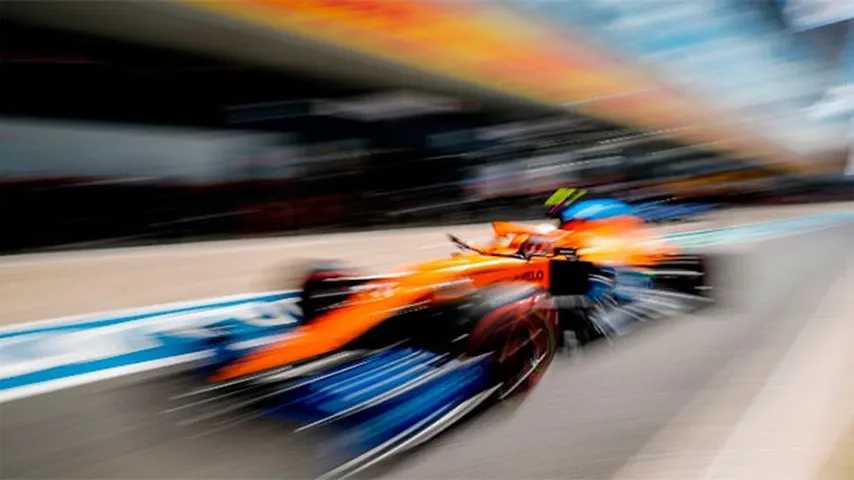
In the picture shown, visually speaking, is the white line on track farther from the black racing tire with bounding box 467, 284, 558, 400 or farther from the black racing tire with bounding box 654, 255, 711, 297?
the black racing tire with bounding box 654, 255, 711, 297

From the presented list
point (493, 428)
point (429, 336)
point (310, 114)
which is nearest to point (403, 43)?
point (310, 114)

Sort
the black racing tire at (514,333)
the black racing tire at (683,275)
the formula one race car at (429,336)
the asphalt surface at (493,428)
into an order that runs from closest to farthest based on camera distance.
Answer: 1. the asphalt surface at (493,428)
2. the formula one race car at (429,336)
3. the black racing tire at (514,333)
4. the black racing tire at (683,275)

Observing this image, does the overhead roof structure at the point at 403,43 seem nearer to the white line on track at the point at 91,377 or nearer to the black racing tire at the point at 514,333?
the black racing tire at the point at 514,333

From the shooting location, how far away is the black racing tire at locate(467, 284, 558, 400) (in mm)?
1194

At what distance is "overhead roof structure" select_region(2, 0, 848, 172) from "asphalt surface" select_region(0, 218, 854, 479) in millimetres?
595

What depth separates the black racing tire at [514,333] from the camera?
3.92 ft

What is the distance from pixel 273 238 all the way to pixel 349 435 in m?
0.39

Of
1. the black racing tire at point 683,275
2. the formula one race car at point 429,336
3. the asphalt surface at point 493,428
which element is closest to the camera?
the asphalt surface at point 493,428

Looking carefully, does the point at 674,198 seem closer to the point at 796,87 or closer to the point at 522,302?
the point at 522,302

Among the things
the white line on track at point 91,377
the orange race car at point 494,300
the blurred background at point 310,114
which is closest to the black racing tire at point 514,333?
the orange race car at point 494,300

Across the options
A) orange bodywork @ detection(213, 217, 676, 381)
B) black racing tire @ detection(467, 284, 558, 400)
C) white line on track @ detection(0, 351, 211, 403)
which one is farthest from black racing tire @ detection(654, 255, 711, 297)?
white line on track @ detection(0, 351, 211, 403)

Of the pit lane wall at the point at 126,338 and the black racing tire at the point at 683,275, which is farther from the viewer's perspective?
the black racing tire at the point at 683,275

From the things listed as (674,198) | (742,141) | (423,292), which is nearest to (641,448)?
(423,292)

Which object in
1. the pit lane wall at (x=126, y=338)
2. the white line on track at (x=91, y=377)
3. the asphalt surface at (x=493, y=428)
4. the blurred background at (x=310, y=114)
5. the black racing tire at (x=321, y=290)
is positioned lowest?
the asphalt surface at (x=493, y=428)
